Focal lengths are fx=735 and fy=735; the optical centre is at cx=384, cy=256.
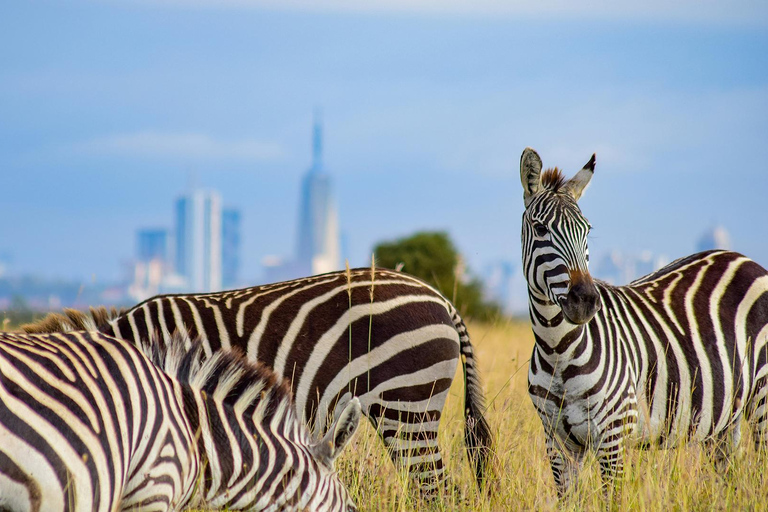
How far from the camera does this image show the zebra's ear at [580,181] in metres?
5.26

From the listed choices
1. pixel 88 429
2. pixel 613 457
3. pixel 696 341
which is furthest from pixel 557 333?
pixel 88 429

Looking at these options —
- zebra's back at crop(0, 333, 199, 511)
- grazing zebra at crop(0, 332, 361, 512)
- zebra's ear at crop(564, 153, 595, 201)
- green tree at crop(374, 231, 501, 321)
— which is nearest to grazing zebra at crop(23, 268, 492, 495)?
grazing zebra at crop(0, 332, 361, 512)

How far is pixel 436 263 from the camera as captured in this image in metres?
24.7

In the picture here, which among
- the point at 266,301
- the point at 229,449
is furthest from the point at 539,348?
the point at 229,449

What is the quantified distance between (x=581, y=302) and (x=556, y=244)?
441 mm

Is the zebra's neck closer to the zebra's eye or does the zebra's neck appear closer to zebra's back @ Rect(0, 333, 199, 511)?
the zebra's eye

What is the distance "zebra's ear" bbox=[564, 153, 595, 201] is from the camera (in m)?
5.26

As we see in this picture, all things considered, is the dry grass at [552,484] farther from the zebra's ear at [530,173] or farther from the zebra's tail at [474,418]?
the zebra's ear at [530,173]

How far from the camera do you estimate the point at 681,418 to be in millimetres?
5262

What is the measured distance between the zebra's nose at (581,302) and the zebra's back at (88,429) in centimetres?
239

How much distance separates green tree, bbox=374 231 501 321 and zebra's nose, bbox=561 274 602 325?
1827 centimetres

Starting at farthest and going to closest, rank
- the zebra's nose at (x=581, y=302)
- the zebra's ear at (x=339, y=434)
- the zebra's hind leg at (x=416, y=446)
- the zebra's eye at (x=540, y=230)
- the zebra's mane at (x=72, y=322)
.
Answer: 1. the zebra's mane at (x=72, y=322)
2. the zebra's hind leg at (x=416, y=446)
3. the zebra's eye at (x=540, y=230)
4. the zebra's nose at (x=581, y=302)
5. the zebra's ear at (x=339, y=434)

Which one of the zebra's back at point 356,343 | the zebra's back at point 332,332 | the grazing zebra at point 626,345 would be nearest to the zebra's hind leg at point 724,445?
the grazing zebra at point 626,345

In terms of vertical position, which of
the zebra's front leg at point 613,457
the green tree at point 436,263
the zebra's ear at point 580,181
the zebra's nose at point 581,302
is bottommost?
the zebra's front leg at point 613,457
